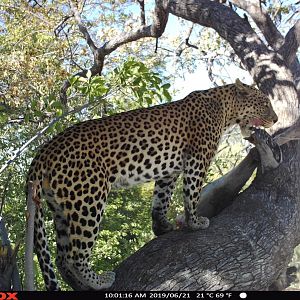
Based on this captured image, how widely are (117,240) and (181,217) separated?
7.83 metres

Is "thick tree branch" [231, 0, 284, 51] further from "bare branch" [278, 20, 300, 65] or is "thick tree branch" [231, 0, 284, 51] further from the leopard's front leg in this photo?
the leopard's front leg

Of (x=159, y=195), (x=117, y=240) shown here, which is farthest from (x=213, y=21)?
(x=117, y=240)

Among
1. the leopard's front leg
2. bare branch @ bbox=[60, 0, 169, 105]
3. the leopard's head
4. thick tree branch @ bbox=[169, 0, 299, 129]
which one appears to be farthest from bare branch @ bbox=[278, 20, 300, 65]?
the leopard's front leg

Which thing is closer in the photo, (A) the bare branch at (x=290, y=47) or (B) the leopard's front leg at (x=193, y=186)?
(B) the leopard's front leg at (x=193, y=186)

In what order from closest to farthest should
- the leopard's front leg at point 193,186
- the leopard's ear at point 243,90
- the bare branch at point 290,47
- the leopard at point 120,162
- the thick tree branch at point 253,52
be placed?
the leopard at point 120,162
the leopard's front leg at point 193,186
the leopard's ear at point 243,90
the thick tree branch at point 253,52
the bare branch at point 290,47

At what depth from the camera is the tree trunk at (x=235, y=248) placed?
4262 mm

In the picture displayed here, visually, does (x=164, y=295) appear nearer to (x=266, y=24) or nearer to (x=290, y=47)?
(x=290, y=47)

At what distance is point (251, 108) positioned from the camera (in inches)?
224

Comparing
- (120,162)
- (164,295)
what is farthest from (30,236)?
(120,162)

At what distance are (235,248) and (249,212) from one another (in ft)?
2.28

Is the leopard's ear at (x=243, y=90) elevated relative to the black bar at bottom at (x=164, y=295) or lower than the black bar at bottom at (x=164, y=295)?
elevated

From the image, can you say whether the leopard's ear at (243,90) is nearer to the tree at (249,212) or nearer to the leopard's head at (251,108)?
the leopard's head at (251,108)

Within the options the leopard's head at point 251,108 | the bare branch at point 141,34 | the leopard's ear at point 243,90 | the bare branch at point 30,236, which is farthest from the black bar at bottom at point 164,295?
the bare branch at point 141,34

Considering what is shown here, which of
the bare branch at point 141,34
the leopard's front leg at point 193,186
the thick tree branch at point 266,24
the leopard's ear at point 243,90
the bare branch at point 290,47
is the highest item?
the bare branch at point 141,34
